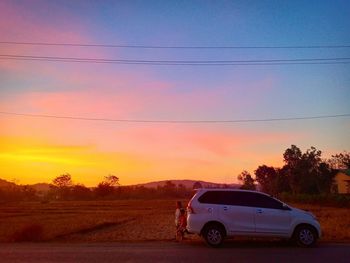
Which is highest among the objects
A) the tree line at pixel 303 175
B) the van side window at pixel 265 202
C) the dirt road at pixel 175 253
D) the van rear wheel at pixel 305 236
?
the tree line at pixel 303 175

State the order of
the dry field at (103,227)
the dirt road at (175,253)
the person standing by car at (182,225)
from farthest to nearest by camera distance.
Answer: the dry field at (103,227), the person standing by car at (182,225), the dirt road at (175,253)

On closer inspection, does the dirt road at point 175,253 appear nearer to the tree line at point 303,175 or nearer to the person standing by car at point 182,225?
the person standing by car at point 182,225

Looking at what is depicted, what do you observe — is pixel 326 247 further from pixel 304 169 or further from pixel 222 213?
pixel 304 169

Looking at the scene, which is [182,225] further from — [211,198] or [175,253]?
[175,253]

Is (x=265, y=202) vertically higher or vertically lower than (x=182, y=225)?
higher

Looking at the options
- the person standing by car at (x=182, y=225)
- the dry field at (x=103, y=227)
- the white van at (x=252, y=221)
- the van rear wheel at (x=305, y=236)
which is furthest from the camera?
the dry field at (x=103, y=227)

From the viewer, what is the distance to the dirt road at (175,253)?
14.0m

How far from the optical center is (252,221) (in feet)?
57.4

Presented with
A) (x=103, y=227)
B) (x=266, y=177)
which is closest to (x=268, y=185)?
(x=266, y=177)

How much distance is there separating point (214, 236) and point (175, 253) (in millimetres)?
2453

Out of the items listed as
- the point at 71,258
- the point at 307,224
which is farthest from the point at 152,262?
the point at 307,224

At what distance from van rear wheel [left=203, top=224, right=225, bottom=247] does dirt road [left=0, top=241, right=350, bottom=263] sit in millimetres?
313

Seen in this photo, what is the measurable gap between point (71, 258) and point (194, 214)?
5.09 m

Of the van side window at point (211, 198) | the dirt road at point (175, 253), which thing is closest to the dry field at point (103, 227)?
the dirt road at point (175, 253)
